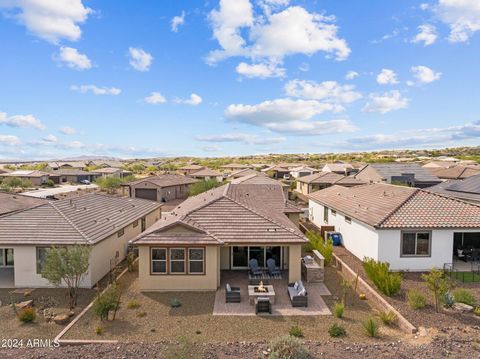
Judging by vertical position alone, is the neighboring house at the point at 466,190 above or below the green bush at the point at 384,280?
above

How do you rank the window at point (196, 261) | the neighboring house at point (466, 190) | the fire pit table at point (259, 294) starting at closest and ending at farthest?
the fire pit table at point (259, 294)
the window at point (196, 261)
the neighboring house at point (466, 190)

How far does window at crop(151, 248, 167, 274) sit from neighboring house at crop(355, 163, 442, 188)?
39.3 metres

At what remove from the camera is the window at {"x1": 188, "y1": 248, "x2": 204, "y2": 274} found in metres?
16.6

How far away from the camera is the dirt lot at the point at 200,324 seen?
40.4 feet

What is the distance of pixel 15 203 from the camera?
2550 cm

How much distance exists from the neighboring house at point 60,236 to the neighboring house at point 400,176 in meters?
38.5

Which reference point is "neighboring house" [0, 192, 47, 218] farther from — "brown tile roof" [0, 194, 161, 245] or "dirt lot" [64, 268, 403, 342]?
"dirt lot" [64, 268, 403, 342]

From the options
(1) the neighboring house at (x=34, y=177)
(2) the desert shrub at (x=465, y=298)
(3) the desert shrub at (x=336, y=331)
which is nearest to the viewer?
(3) the desert shrub at (x=336, y=331)

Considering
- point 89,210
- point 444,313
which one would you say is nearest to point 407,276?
point 444,313

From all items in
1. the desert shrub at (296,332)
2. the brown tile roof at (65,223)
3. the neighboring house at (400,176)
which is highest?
the neighboring house at (400,176)

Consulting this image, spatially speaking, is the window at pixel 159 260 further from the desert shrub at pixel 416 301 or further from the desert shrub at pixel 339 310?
the desert shrub at pixel 416 301

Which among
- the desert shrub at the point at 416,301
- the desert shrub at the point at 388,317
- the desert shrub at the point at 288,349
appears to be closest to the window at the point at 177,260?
the desert shrub at the point at 288,349

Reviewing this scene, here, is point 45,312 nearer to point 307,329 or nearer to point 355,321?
point 307,329

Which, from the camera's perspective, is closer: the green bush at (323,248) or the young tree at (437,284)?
the young tree at (437,284)
